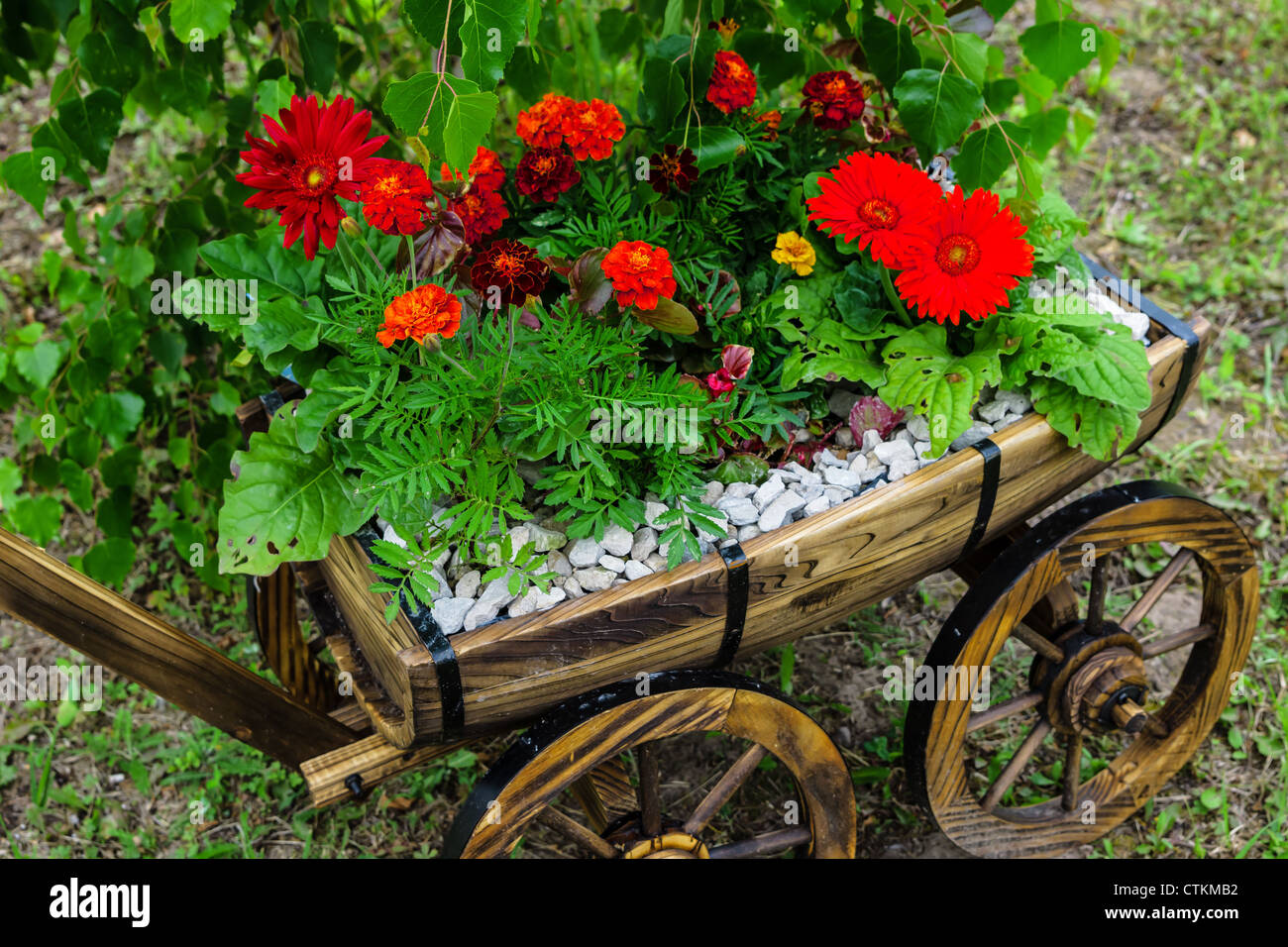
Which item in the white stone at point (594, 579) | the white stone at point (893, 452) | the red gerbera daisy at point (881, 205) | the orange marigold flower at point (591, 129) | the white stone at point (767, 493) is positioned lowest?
the white stone at point (594, 579)

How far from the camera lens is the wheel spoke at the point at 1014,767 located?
1821mm

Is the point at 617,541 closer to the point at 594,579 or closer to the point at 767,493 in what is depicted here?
the point at 594,579

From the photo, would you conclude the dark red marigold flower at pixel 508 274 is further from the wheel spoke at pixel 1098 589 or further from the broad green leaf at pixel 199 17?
the wheel spoke at pixel 1098 589

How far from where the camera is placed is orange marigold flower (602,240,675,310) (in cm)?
136

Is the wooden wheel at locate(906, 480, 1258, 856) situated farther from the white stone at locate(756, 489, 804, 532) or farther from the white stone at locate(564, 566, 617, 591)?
the white stone at locate(564, 566, 617, 591)

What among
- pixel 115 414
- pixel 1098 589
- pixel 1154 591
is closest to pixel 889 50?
pixel 1098 589

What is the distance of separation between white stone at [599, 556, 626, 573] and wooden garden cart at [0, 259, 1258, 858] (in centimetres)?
4

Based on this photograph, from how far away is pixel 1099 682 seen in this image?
177 centimetres

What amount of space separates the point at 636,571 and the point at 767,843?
0.56 meters

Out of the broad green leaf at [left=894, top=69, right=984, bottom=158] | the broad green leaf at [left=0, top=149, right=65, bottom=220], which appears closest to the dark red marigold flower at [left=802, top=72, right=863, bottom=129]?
the broad green leaf at [left=894, top=69, right=984, bottom=158]

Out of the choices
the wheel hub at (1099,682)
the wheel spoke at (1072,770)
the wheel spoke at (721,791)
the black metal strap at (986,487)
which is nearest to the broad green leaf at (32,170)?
the wheel spoke at (721,791)

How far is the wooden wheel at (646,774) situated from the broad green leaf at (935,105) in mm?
828

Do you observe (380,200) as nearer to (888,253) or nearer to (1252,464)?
(888,253)
